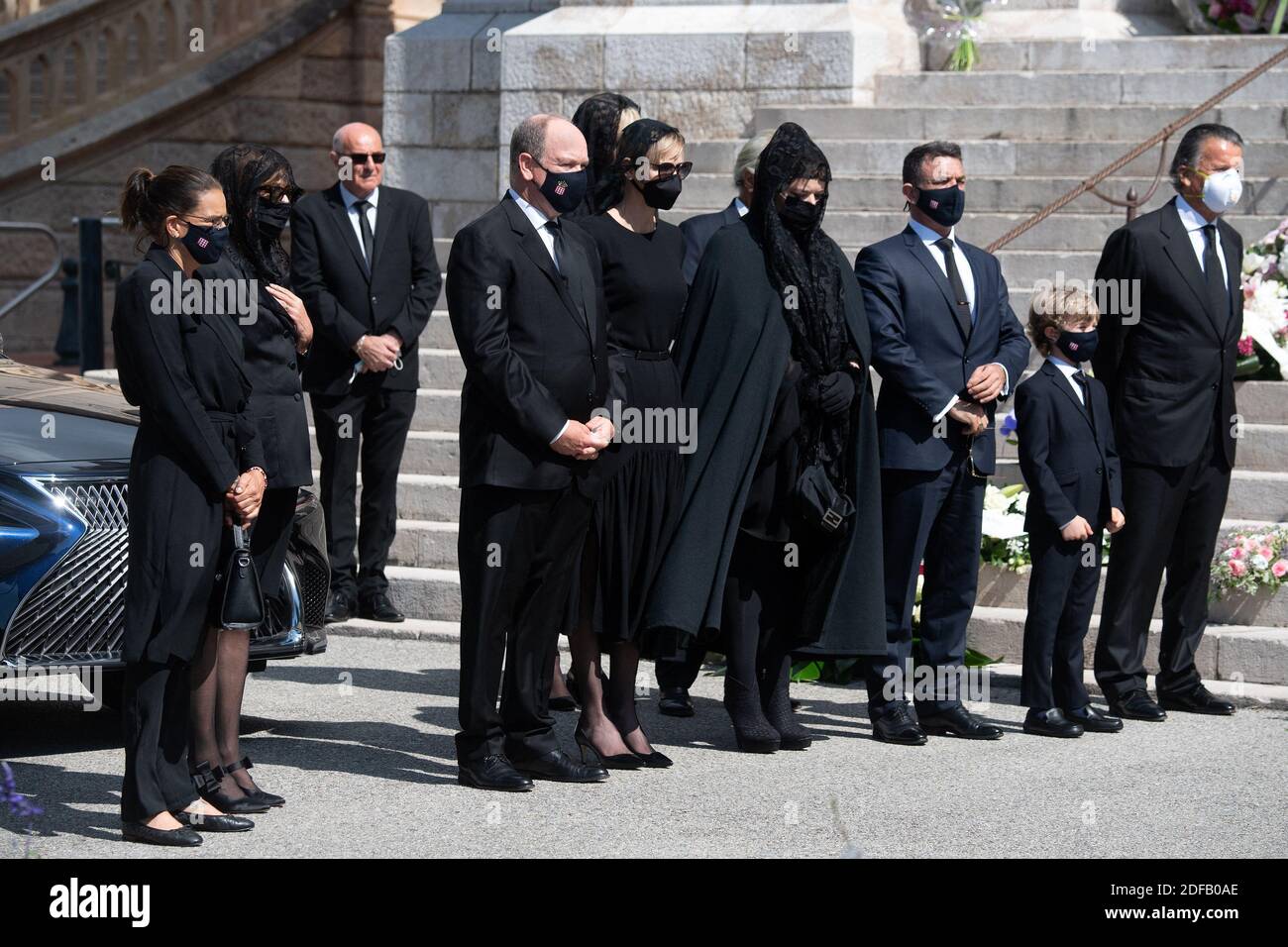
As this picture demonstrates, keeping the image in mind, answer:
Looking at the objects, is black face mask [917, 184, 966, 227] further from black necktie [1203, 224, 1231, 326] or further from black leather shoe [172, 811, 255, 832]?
black leather shoe [172, 811, 255, 832]

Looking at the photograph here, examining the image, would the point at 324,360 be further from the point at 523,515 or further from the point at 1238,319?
the point at 1238,319

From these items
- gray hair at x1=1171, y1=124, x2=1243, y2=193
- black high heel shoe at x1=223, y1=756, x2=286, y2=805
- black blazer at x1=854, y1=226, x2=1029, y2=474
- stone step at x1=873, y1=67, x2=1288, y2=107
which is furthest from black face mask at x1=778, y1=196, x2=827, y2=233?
stone step at x1=873, y1=67, x2=1288, y2=107

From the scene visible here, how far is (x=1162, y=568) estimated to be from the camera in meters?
8.17

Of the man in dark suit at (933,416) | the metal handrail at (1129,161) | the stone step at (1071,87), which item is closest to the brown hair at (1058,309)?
the man in dark suit at (933,416)

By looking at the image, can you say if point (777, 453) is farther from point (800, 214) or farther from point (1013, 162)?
point (1013, 162)

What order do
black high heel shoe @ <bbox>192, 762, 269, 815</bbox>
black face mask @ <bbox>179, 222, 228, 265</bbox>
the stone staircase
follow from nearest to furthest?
black face mask @ <bbox>179, 222, 228, 265</bbox>, black high heel shoe @ <bbox>192, 762, 269, 815</bbox>, the stone staircase

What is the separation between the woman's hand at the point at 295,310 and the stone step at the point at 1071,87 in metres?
6.70

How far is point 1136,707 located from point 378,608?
350 centimetres

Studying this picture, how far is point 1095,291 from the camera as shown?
320 inches

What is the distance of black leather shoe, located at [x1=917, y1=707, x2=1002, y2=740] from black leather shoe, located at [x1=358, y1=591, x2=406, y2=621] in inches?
115

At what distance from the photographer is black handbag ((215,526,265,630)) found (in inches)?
241

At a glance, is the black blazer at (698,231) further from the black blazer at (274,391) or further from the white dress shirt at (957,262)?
the black blazer at (274,391)

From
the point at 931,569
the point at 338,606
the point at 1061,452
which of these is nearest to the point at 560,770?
the point at 931,569

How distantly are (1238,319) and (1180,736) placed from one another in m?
1.68
